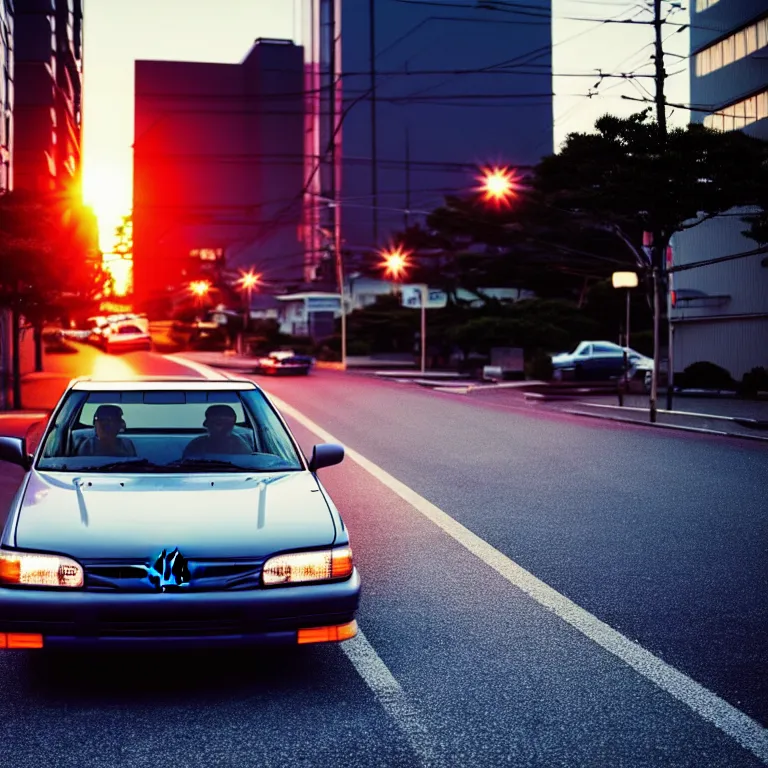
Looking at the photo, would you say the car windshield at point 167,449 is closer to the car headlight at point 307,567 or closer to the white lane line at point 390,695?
the white lane line at point 390,695

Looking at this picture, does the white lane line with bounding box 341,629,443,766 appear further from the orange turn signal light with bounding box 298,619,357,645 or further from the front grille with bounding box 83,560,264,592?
the front grille with bounding box 83,560,264,592

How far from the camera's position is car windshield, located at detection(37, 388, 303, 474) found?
6.40m

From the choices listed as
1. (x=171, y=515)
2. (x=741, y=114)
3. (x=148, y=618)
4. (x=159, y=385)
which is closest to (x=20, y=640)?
(x=148, y=618)

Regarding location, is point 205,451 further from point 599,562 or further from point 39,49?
point 39,49

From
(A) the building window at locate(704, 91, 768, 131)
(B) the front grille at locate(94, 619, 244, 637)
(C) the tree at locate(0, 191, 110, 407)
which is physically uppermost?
(A) the building window at locate(704, 91, 768, 131)

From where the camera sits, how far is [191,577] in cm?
491

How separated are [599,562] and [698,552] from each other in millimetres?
967

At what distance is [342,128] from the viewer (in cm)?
11506

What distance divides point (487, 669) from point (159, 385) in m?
2.85

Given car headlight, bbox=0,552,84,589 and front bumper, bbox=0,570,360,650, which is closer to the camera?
front bumper, bbox=0,570,360,650

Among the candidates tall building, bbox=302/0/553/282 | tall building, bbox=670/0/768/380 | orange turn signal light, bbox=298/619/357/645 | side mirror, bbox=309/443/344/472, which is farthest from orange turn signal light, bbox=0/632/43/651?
tall building, bbox=302/0/553/282

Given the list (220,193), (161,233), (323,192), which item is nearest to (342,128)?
(323,192)

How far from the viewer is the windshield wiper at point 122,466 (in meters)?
6.30

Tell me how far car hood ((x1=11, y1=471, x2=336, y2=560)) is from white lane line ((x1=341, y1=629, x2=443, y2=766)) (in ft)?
2.42
